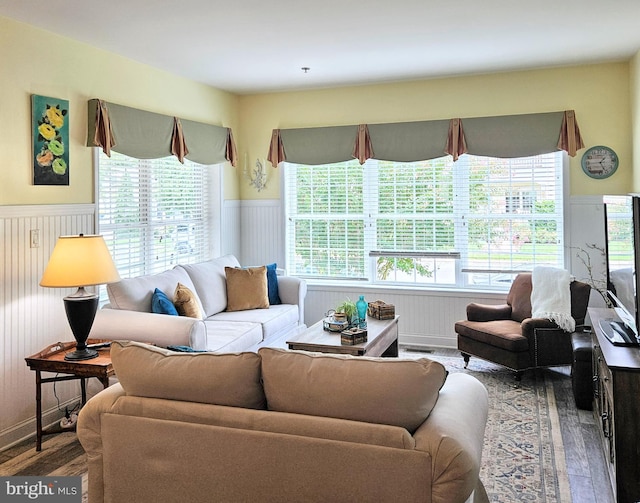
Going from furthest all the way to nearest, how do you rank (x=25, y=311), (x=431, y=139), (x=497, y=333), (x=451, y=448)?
(x=431, y=139)
(x=497, y=333)
(x=25, y=311)
(x=451, y=448)

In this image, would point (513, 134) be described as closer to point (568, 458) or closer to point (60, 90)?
point (568, 458)

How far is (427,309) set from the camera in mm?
5871

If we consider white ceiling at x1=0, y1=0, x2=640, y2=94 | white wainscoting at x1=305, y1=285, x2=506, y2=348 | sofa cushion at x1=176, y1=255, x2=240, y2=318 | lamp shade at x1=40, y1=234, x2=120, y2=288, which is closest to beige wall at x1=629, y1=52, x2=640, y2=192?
white ceiling at x1=0, y1=0, x2=640, y2=94

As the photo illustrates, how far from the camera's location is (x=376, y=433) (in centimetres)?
184

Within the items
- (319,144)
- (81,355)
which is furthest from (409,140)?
(81,355)

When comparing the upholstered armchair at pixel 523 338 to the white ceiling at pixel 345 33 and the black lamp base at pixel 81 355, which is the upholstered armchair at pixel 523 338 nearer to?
the white ceiling at pixel 345 33

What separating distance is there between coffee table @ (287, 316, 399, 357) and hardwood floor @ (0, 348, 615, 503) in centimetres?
135

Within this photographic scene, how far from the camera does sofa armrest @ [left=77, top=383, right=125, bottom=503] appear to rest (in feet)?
7.21

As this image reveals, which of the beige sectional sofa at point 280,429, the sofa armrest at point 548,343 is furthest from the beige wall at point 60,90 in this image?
the sofa armrest at point 548,343

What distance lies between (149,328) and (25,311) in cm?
83

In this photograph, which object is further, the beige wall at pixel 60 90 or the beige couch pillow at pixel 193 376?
the beige wall at pixel 60 90

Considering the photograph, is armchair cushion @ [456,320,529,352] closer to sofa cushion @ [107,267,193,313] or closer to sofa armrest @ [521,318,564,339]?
sofa armrest @ [521,318,564,339]

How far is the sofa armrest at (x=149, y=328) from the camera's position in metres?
3.76

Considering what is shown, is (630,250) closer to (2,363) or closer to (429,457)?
(429,457)
